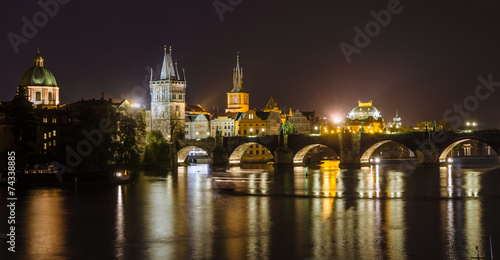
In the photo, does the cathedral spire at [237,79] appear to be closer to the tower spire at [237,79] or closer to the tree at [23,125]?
the tower spire at [237,79]

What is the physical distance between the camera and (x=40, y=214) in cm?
4994

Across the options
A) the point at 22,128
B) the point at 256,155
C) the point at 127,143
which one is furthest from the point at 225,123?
the point at 22,128

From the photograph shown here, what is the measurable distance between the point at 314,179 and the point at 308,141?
116 ft

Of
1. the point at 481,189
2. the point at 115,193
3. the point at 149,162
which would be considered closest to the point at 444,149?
the point at 481,189

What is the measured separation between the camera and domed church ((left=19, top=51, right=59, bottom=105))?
470ft

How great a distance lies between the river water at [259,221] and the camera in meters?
35.5

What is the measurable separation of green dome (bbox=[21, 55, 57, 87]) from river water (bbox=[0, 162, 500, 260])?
78918 mm

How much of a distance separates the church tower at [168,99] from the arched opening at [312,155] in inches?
1097

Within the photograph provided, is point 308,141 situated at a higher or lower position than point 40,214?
higher

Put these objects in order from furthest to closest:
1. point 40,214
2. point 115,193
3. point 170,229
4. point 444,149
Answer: point 444,149, point 115,193, point 40,214, point 170,229

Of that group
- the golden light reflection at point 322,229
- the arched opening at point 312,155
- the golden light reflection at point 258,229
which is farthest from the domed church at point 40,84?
the golden light reflection at point 322,229

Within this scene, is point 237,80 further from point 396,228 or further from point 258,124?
point 396,228

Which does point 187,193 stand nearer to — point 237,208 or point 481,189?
point 237,208

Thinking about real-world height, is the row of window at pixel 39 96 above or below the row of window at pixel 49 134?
above
